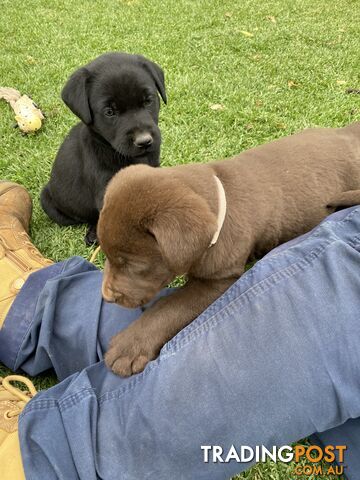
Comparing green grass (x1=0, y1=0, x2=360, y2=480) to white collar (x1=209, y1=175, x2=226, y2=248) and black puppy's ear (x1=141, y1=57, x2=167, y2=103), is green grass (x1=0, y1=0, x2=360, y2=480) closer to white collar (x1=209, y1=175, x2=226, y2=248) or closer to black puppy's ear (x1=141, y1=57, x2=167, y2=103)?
black puppy's ear (x1=141, y1=57, x2=167, y2=103)

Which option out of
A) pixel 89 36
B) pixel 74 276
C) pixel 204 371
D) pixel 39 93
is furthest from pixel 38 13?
pixel 204 371

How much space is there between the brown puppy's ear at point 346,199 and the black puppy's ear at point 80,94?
1.69 m

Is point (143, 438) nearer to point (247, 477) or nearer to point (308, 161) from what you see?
point (247, 477)

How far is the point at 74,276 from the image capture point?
2377 mm

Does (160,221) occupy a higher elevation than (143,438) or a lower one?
higher

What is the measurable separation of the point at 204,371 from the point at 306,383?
35 centimetres

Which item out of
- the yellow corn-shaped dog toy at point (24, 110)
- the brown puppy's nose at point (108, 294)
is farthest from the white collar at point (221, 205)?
the yellow corn-shaped dog toy at point (24, 110)

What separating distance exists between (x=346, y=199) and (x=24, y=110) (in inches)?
127

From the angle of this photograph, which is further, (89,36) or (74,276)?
(89,36)

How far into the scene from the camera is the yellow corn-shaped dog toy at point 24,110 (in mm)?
4172

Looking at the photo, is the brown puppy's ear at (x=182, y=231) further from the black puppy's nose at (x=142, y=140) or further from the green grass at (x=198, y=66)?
the black puppy's nose at (x=142, y=140)

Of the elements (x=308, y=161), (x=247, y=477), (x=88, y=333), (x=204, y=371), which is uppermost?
(x=308, y=161)

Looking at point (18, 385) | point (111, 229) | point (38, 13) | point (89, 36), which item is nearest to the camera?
point (111, 229)

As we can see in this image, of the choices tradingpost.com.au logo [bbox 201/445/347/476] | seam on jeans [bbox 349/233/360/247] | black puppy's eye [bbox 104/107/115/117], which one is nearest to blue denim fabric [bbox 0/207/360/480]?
seam on jeans [bbox 349/233/360/247]
